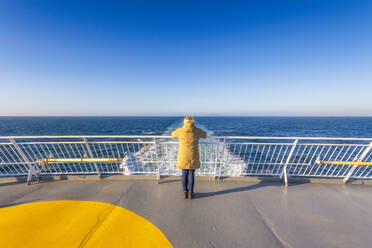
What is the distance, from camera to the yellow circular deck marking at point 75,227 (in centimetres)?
210

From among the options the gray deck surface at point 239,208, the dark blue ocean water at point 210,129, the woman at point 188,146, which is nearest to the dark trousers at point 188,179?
the woman at point 188,146

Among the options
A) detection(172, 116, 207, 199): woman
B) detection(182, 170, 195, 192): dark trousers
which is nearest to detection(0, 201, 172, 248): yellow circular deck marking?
detection(182, 170, 195, 192): dark trousers

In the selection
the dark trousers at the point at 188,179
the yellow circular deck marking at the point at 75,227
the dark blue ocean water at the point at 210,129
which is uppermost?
the dark trousers at the point at 188,179

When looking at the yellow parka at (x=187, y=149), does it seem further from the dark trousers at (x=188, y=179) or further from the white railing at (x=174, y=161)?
the white railing at (x=174, y=161)

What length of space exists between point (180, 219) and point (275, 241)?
1.61m

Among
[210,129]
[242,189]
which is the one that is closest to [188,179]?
[242,189]

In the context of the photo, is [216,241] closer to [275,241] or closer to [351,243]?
[275,241]

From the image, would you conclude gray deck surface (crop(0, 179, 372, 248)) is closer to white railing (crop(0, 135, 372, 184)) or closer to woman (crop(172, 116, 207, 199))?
white railing (crop(0, 135, 372, 184))

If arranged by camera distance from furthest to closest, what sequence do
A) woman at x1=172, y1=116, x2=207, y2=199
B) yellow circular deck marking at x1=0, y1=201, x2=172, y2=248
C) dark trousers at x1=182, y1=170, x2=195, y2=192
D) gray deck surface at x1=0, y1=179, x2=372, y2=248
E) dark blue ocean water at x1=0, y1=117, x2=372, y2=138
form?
1. dark blue ocean water at x1=0, y1=117, x2=372, y2=138
2. dark trousers at x1=182, y1=170, x2=195, y2=192
3. woman at x1=172, y1=116, x2=207, y2=199
4. gray deck surface at x1=0, y1=179, x2=372, y2=248
5. yellow circular deck marking at x1=0, y1=201, x2=172, y2=248

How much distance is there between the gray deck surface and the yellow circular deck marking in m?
0.21

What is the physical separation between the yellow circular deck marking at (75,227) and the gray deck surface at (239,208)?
0.70 feet

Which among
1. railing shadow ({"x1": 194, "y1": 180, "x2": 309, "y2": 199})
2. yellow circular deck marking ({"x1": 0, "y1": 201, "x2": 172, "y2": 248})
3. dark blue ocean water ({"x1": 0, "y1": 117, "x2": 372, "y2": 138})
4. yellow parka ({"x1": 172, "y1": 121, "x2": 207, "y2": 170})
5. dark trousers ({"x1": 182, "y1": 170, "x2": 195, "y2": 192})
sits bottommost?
dark blue ocean water ({"x1": 0, "y1": 117, "x2": 372, "y2": 138})

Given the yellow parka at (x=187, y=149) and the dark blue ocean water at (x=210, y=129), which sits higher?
the yellow parka at (x=187, y=149)

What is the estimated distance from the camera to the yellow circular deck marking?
6.89 feet
